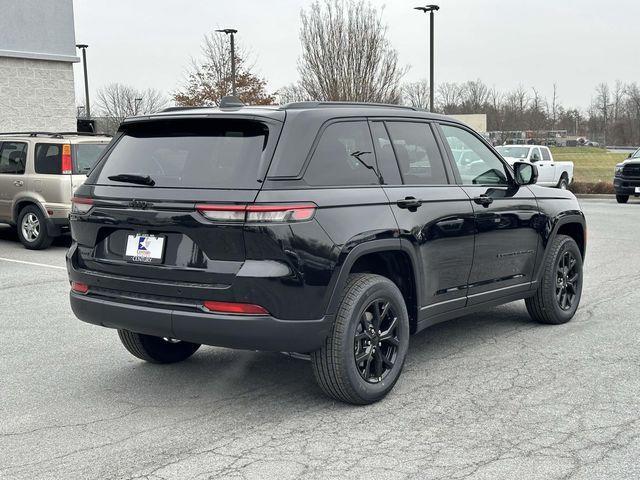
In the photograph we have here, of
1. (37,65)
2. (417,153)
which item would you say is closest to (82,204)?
(417,153)

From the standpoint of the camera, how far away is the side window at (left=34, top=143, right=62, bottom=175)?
1206cm

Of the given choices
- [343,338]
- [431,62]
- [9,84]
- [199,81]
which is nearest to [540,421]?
[343,338]

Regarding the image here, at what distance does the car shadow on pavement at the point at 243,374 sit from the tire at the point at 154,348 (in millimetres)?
63

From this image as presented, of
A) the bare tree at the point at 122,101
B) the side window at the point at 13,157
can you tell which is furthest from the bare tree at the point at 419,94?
the side window at the point at 13,157

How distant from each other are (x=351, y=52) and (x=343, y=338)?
92.6ft

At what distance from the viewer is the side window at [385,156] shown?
16.6ft

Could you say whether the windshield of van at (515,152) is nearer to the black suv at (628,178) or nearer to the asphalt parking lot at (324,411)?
the black suv at (628,178)

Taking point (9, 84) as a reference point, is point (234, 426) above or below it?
below

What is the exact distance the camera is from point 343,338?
14.8 ft

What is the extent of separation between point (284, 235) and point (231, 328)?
57 cm

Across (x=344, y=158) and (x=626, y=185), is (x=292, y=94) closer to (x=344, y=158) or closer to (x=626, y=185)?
(x=626, y=185)

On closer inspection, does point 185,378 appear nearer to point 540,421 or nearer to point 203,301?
point 203,301

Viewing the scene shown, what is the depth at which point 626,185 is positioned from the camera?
2248 centimetres

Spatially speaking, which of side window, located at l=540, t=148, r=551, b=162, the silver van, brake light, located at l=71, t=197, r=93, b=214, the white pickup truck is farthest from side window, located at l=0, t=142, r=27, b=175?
side window, located at l=540, t=148, r=551, b=162
